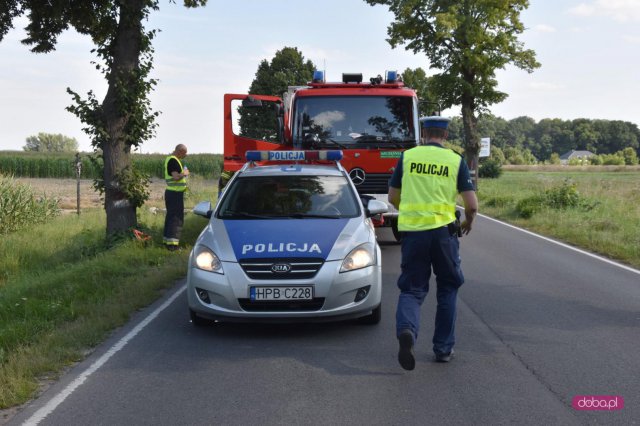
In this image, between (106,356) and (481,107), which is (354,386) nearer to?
(106,356)

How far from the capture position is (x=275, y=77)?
204 ft

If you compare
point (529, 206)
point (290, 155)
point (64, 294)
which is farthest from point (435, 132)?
point (529, 206)

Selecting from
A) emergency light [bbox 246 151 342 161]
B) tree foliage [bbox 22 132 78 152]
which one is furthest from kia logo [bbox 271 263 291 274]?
tree foliage [bbox 22 132 78 152]

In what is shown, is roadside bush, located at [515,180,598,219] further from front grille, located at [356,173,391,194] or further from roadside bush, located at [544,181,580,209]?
front grille, located at [356,173,391,194]

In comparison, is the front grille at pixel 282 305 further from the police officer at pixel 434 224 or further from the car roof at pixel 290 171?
the car roof at pixel 290 171

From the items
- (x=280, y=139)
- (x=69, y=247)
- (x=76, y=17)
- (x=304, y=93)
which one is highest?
(x=76, y=17)

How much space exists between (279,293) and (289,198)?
1.68 m

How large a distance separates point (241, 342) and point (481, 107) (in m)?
33.9

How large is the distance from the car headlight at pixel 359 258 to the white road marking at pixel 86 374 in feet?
6.68

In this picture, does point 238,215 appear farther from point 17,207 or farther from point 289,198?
point 17,207

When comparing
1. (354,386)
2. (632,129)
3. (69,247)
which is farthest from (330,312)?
(632,129)

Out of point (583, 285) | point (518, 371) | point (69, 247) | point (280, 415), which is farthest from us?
point (69, 247)

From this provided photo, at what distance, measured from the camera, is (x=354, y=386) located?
496 cm

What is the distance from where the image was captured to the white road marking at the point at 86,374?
4.38 meters
